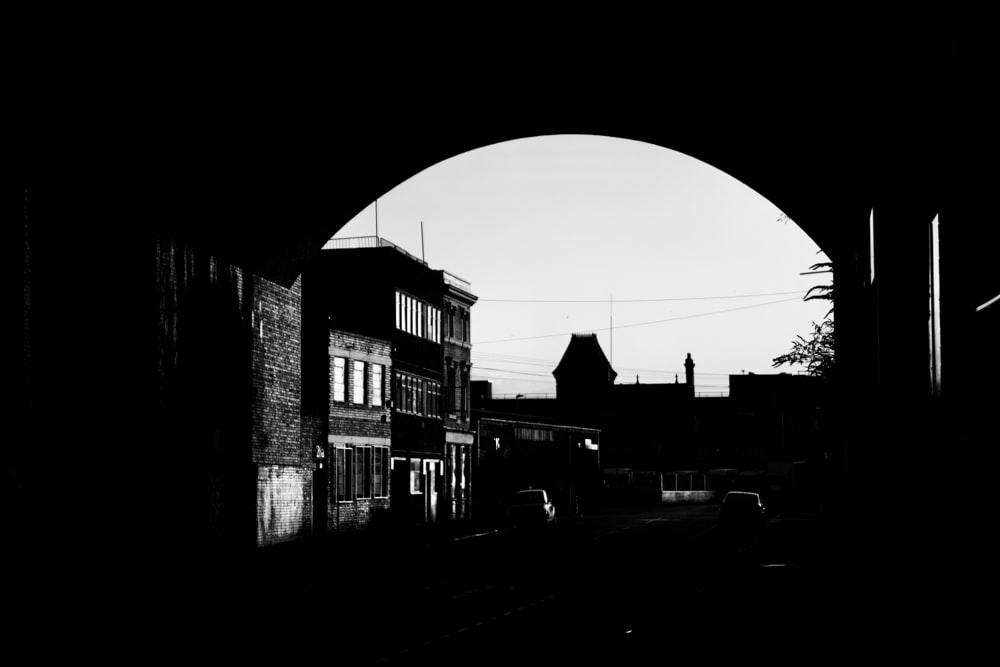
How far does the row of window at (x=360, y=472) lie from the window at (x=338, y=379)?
188 cm

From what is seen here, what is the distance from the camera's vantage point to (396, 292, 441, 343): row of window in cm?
6162

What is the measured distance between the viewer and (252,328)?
97.0 ft

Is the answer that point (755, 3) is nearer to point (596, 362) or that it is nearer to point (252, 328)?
point (252, 328)

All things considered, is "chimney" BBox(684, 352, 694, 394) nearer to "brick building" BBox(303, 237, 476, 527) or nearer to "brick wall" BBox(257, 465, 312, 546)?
"brick building" BBox(303, 237, 476, 527)

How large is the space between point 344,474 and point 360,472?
1894 millimetres

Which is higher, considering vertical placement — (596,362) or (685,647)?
(596,362)

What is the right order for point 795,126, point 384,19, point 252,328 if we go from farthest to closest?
point 252,328, point 795,126, point 384,19

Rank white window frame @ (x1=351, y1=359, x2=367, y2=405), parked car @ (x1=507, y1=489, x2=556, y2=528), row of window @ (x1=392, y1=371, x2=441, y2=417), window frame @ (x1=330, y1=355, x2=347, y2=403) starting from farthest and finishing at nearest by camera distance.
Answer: row of window @ (x1=392, y1=371, x2=441, y2=417)
white window frame @ (x1=351, y1=359, x2=367, y2=405)
parked car @ (x1=507, y1=489, x2=556, y2=528)
window frame @ (x1=330, y1=355, x2=347, y2=403)

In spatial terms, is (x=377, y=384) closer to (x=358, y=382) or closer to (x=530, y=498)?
(x=358, y=382)

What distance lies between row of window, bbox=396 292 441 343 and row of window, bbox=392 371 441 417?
2.15 meters

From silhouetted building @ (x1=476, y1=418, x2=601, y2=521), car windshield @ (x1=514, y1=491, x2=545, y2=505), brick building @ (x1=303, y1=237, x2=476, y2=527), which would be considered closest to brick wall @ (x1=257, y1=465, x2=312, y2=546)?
brick building @ (x1=303, y1=237, x2=476, y2=527)

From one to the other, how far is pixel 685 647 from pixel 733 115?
489 inches

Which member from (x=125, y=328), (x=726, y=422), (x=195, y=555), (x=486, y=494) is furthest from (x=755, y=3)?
(x=726, y=422)

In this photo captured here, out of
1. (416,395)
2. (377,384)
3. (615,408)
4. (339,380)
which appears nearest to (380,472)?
(377,384)
